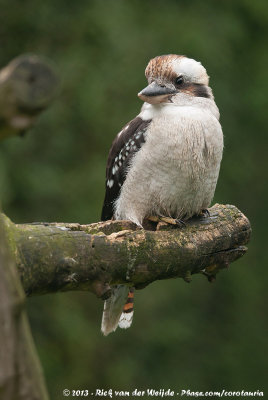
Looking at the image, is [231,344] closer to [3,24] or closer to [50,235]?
[3,24]

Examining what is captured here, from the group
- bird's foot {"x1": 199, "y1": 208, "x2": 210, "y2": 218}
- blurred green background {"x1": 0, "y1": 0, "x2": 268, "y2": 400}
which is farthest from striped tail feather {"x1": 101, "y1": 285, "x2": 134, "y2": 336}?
blurred green background {"x1": 0, "y1": 0, "x2": 268, "y2": 400}

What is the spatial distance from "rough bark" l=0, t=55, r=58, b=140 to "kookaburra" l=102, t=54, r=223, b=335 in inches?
74.5

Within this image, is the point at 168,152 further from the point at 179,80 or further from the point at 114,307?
the point at 114,307

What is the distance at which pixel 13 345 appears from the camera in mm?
1502

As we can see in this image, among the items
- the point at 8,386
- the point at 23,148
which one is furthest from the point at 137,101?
the point at 8,386

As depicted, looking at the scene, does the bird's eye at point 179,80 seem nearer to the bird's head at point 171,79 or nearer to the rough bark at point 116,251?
the bird's head at point 171,79

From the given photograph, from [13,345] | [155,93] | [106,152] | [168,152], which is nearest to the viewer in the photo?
[13,345]

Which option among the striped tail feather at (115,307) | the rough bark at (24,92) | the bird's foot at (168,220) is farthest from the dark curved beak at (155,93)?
the rough bark at (24,92)

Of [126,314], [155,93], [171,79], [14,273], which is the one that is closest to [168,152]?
[155,93]

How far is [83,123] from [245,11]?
7.14 feet

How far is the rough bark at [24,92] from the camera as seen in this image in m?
1.40

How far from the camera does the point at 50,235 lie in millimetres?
2457

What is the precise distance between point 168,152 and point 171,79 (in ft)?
1.46

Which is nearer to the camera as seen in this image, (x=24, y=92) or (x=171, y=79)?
(x=24, y=92)
